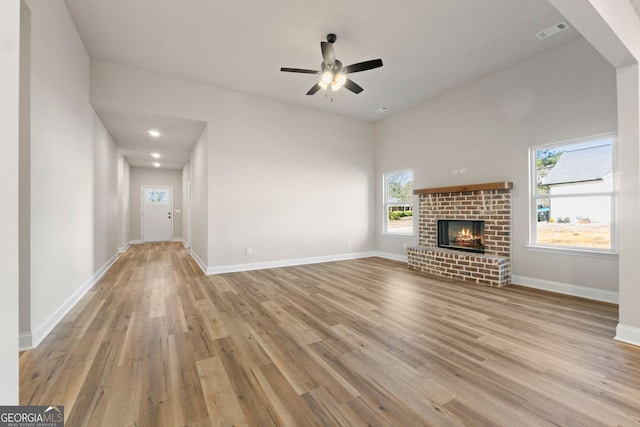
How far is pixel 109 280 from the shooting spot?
13.8 ft

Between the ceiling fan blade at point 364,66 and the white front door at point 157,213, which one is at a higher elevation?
the ceiling fan blade at point 364,66

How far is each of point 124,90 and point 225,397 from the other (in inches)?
178

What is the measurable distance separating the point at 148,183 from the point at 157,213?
1093mm

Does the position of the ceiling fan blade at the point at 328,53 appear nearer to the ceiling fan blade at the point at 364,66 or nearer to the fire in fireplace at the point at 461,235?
the ceiling fan blade at the point at 364,66

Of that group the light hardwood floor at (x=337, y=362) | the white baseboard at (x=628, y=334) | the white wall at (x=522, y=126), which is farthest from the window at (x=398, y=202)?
the white baseboard at (x=628, y=334)

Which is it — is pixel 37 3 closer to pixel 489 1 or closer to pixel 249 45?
pixel 249 45

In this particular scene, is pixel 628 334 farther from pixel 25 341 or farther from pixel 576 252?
pixel 25 341

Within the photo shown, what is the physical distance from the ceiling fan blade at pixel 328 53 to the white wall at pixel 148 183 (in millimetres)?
8670

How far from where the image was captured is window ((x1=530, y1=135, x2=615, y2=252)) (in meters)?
3.22

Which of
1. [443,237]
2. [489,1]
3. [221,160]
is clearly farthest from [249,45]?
[443,237]

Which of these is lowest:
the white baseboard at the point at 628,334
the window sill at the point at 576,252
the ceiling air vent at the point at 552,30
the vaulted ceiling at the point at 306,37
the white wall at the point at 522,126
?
the white baseboard at the point at 628,334

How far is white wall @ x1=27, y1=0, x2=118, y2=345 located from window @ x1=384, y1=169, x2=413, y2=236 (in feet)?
17.9

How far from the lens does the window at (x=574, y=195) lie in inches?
127
